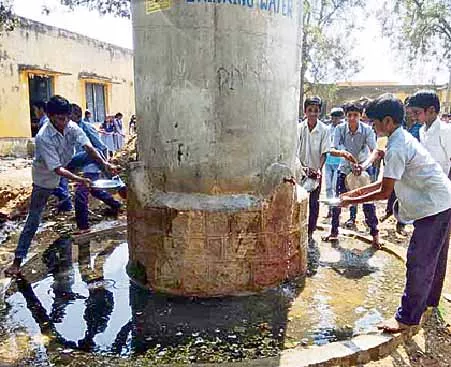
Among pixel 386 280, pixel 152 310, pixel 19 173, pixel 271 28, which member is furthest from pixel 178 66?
pixel 19 173

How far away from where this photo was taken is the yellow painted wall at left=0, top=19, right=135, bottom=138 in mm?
15078

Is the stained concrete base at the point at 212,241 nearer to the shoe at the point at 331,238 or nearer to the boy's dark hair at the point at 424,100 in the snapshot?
the boy's dark hair at the point at 424,100

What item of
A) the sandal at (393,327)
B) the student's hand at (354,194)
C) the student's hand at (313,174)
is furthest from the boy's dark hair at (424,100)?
the sandal at (393,327)

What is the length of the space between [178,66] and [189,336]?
202 cm

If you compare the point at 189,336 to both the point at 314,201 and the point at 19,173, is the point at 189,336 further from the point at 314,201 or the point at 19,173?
the point at 19,173

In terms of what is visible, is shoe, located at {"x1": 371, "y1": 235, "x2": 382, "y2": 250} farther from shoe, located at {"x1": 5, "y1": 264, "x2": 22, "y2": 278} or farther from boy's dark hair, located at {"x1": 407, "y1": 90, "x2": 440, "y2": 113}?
shoe, located at {"x1": 5, "y1": 264, "x2": 22, "y2": 278}

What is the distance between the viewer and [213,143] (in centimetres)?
377

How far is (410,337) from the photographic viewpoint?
3.37 metres

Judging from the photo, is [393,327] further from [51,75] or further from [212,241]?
[51,75]

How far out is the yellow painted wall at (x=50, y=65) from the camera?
1508 centimetres

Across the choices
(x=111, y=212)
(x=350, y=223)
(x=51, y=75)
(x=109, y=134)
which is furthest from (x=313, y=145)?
(x=51, y=75)

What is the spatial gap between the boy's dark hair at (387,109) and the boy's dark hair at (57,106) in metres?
2.87

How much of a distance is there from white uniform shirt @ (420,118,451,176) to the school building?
13059 mm

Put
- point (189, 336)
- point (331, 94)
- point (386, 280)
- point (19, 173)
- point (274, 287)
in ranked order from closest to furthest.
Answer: point (189, 336) → point (274, 287) → point (386, 280) → point (19, 173) → point (331, 94)
